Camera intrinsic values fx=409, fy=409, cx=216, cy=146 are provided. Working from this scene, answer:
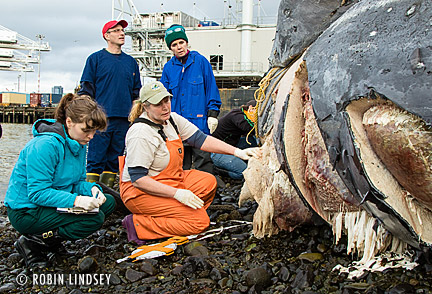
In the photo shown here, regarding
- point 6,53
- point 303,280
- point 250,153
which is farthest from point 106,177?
point 6,53

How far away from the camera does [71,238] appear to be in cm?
368

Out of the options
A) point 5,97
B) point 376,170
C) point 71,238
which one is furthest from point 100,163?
point 5,97

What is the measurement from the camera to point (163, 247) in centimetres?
369

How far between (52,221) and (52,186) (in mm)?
308

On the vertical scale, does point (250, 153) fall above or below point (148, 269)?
above

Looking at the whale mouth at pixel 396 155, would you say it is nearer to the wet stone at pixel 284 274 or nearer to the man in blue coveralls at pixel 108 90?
the wet stone at pixel 284 274

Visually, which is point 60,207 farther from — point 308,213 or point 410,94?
point 410,94

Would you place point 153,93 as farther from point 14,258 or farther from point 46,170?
point 14,258

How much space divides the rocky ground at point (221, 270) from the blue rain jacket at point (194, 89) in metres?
2.20

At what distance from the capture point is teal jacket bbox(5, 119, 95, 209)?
3395mm

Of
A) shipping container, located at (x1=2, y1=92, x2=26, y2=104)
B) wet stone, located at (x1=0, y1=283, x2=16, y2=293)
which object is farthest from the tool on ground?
shipping container, located at (x1=2, y1=92, x2=26, y2=104)

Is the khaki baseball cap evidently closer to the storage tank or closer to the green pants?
the green pants

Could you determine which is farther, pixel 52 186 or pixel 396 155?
pixel 52 186

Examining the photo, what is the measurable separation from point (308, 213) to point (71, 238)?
7.09 ft
